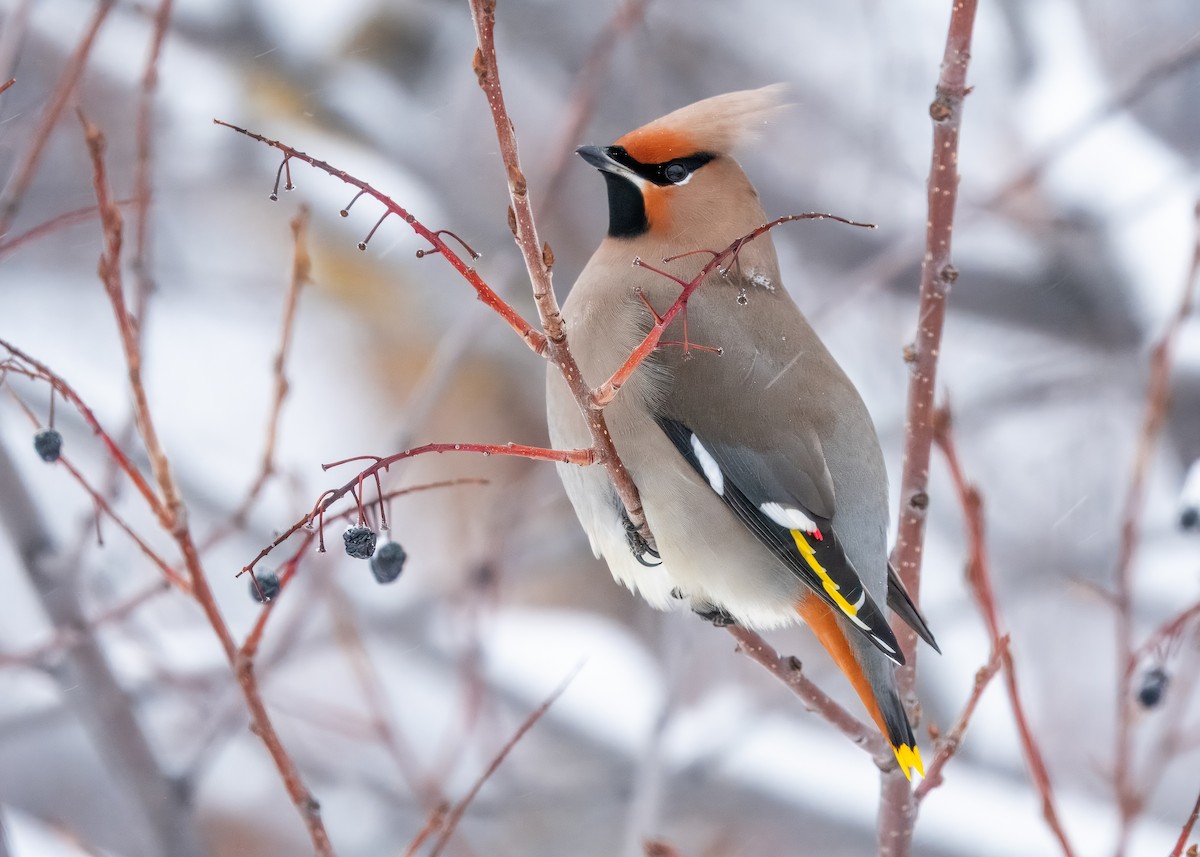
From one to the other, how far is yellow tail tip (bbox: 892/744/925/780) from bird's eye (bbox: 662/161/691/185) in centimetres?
111

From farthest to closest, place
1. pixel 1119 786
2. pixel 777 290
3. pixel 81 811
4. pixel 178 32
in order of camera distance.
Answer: pixel 178 32 → pixel 81 811 → pixel 777 290 → pixel 1119 786

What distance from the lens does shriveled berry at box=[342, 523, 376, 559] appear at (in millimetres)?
1482

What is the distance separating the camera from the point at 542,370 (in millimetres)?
5168

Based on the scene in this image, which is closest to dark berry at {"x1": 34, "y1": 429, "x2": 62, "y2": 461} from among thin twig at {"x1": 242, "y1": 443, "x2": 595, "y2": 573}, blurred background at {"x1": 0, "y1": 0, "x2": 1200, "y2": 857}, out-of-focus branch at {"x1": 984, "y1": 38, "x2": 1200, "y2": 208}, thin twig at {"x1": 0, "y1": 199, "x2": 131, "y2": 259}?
thin twig at {"x1": 0, "y1": 199, "x2": 131, "y2": 259}

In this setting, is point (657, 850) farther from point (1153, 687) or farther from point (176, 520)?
point (1153, 687)

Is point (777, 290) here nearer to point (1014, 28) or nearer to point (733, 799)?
point (733, 799)

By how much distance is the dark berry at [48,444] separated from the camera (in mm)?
1705

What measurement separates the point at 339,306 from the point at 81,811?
210 cm

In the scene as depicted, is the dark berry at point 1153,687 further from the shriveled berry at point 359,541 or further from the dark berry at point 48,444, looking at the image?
the dark berry at point 48,444

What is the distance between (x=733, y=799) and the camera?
3.85 m

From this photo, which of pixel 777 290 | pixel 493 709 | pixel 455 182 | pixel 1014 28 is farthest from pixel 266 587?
pixel 1014 28

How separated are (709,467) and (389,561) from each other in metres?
0.56

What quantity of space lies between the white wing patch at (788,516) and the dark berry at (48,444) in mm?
1038

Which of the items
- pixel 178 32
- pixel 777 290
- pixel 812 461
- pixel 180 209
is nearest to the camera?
pixel 812 461
